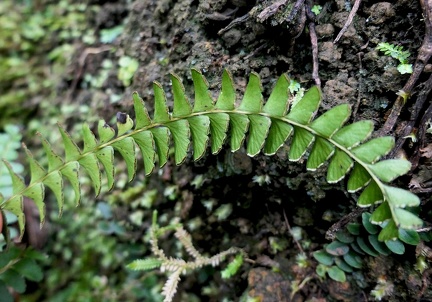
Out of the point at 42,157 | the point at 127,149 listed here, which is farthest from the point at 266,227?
the point at 42,157

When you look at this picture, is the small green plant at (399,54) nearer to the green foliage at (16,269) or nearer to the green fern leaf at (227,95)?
the green fern leaf at (227,95)

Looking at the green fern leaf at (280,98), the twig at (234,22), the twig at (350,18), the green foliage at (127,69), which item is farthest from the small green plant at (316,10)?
the green foliage at (127,69)

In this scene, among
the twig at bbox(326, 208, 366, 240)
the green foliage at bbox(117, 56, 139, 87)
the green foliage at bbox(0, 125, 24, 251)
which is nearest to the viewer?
the twig at bbox(326, 208, 366, 240)

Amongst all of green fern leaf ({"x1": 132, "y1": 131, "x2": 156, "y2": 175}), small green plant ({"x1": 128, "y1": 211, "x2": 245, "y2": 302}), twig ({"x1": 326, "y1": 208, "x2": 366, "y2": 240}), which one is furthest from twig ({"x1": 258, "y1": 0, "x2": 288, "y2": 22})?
small green plant ({"x1": 128, "y1": 211, "x2": 245, "y2": 302})

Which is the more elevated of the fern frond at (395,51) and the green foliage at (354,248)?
the fern frond at (395,51)

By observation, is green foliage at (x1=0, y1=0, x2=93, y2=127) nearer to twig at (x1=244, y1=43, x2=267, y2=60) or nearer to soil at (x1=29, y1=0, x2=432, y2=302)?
soil at (x1=29, y1=0, x2=432, y2=302)

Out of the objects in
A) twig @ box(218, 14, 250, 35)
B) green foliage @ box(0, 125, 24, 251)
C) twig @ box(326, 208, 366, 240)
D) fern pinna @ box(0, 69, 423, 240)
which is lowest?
green foliage @ box(0, 125, 24, 251)
